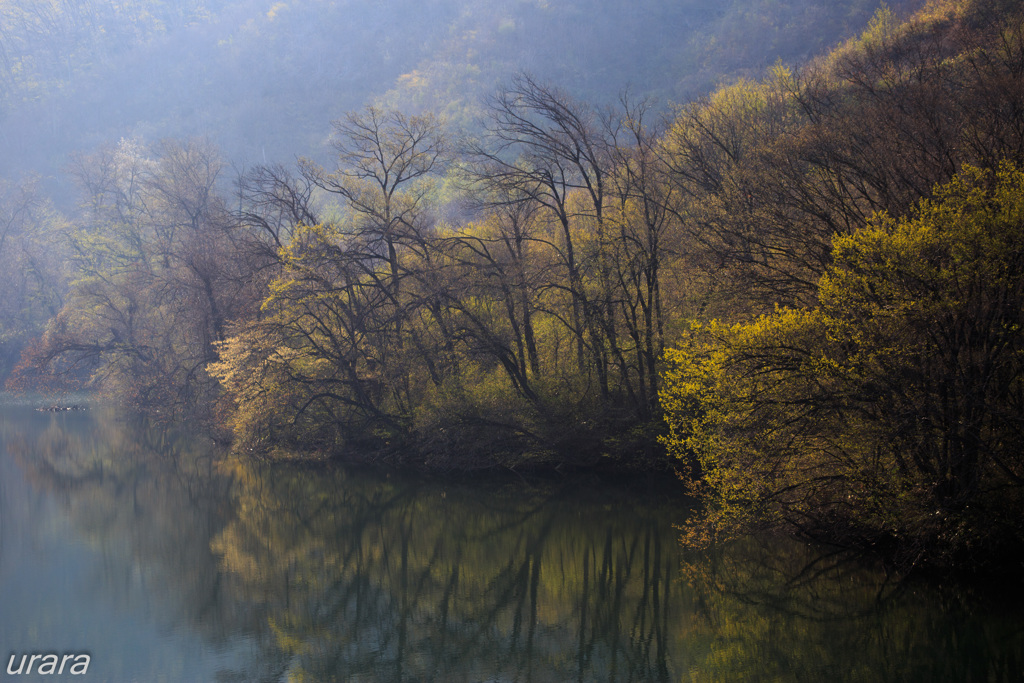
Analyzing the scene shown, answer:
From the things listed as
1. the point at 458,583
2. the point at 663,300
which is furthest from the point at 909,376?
the point at 663,300

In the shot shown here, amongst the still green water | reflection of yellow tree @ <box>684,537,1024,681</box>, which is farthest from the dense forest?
the still green water

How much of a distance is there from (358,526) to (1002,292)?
1385 cm

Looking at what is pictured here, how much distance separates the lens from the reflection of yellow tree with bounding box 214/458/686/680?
1201 centimetres

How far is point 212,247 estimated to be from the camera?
33.8 meters

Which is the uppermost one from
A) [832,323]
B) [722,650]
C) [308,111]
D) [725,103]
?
[308,111]

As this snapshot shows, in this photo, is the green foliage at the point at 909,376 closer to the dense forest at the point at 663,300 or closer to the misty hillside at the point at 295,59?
the dense forest at the point at 663,300

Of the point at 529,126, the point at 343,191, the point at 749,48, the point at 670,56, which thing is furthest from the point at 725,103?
the point at 670,56

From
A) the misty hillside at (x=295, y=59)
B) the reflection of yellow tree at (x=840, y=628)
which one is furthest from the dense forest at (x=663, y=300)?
the misty hillside at (x=295, y=59)

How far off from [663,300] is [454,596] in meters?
11.2

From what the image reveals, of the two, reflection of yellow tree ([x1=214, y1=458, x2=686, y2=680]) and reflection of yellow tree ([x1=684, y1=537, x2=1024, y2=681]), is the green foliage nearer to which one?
reflection of yellow tree ([x1=684, y1=537, x2=1024, y2=681])

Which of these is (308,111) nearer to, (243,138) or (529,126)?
(243,138)

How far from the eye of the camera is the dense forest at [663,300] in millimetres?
12070

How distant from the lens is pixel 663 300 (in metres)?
23.1

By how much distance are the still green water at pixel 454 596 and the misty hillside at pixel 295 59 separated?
4995cm
